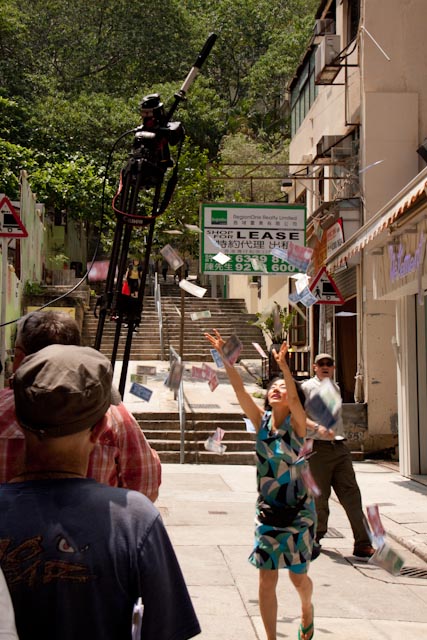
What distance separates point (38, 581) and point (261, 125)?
42.0 m

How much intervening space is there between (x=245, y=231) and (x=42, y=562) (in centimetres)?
1564

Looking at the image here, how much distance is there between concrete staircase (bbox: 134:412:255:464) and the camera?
15242 millimetres

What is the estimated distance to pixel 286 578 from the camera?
6973 millimetres

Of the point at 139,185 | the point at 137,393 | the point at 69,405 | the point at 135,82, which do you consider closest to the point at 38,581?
the point at 69,405

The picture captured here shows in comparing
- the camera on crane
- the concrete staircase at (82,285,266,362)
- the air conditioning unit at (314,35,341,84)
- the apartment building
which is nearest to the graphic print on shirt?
the camera on crane

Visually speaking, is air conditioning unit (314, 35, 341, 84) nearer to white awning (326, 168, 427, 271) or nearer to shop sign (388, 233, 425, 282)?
white awning (326, 168, 427, 271)

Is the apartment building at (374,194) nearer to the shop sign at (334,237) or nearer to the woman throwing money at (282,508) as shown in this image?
the shop sign at (334,237)

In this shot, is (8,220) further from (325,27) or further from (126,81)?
(126,81)

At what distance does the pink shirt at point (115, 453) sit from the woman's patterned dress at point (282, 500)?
1886mm

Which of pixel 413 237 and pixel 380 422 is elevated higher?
pixel 413 237

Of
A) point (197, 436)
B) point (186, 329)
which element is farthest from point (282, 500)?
point (186, 329)

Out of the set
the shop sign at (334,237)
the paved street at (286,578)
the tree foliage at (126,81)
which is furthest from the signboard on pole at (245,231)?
the tree foliage at (126,81)

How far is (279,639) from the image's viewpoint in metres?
5.35

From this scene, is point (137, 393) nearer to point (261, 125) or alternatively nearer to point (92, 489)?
point (92, 489)
